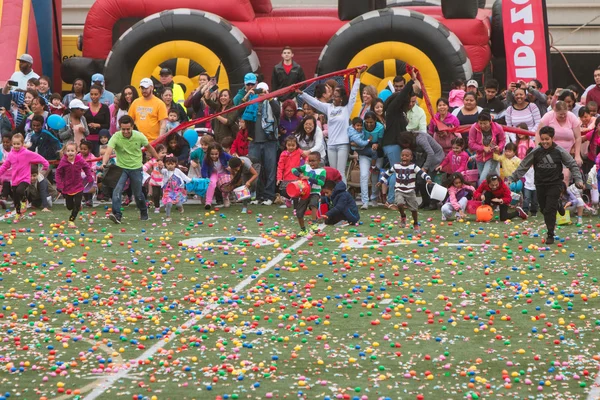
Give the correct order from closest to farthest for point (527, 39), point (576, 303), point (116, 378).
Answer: point (116, 378), point (576, 303), point (527, 39)

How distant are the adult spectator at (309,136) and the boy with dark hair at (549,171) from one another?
4410mm

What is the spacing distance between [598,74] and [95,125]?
331 inches

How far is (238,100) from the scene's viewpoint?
1930cm

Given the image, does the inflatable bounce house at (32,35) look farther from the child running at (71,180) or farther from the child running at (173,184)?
the child running at (71,180)

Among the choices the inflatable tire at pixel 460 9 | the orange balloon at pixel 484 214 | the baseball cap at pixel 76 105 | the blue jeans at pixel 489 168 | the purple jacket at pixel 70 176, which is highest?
Result: the inflatable tire at pixel 460 9

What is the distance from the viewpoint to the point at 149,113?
1911 centimetres

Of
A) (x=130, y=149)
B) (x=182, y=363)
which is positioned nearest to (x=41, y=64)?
(x=130, y=149)

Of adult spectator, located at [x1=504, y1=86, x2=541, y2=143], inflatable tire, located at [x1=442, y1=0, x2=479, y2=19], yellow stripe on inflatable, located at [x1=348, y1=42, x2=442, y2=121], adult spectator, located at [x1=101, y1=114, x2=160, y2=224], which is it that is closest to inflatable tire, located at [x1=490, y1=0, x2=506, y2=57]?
inflatable tire, located at [x1=442, y1=0, x2=479, y2=19]

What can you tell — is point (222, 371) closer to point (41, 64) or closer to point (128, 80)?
point (128, 80)

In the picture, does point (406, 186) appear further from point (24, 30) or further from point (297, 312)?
point (24, 30)

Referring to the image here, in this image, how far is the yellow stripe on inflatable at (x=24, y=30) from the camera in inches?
869

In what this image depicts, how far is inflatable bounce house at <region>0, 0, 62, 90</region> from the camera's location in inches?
869

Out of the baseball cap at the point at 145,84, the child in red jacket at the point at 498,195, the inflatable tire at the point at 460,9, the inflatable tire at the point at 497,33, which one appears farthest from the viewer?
the inflatable tire at the point at 497,33

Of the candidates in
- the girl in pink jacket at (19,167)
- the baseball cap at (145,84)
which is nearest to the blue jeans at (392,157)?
the baseball cap at (145,84)
